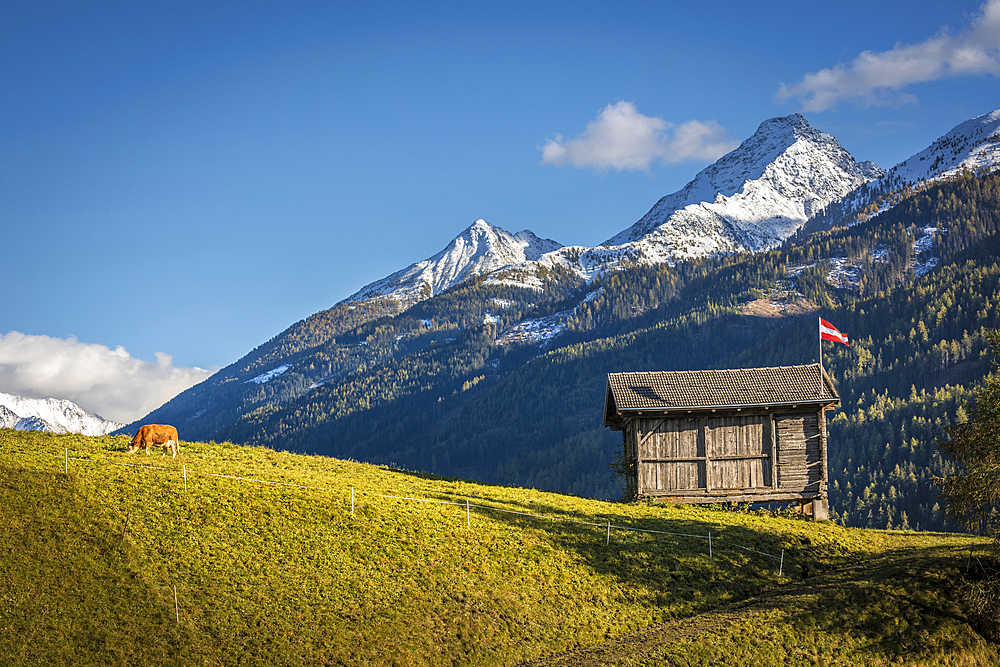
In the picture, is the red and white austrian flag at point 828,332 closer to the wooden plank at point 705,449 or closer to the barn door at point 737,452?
the barn door at point 737,452

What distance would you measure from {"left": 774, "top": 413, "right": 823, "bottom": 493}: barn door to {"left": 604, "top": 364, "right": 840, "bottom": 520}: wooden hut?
0.05m

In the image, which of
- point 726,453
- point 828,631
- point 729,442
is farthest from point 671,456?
point 828,631

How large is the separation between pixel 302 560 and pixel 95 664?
6999mm

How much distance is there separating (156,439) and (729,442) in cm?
2912

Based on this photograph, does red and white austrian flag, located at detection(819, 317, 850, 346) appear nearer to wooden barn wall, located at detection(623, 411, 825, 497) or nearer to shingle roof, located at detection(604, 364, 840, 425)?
shingle roof, located at detection(604, 364, 840, 425)

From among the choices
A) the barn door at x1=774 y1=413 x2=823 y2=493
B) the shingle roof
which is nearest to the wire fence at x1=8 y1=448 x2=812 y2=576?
the shingle roof

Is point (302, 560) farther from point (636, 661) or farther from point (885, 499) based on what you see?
point (885, 499)

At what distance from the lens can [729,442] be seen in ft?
138

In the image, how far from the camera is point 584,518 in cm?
3409

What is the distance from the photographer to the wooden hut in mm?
41656

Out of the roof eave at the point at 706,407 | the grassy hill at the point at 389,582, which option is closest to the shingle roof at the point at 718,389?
the roof eave at the point at 706,407

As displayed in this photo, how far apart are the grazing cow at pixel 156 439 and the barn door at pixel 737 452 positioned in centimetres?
2706

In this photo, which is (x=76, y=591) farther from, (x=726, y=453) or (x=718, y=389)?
(x=718, y=389)

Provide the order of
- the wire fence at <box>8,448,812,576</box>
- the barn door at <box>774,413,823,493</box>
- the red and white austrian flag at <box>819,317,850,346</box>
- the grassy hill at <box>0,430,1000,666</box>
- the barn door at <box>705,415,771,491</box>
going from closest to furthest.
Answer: the grassy hill at <box>0,430,1000,666</box>
the wire fence at <box>8,448,812,576</box>
the barn door at <box>705,415,771,491</box>
the barn door at <box>774,413,823,493</box>
the red and white austrian flag at <box>819,317,850,346</box>
